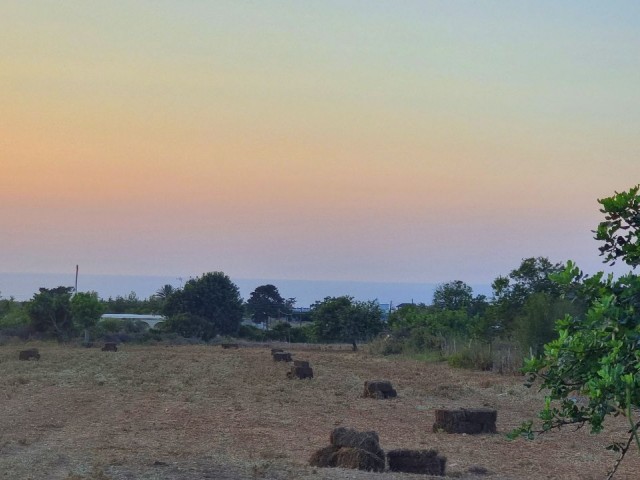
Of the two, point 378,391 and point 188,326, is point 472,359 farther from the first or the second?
point 188,326

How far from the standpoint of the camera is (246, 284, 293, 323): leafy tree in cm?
11244

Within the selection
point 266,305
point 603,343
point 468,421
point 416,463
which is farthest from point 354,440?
point 266,305

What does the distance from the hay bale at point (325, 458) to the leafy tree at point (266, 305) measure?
99241 mm

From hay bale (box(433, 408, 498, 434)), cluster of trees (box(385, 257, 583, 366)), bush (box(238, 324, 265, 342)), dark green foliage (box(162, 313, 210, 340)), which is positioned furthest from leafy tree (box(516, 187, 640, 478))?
bush (box(238, 324, 265, 342))

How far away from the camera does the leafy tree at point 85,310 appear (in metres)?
59.0

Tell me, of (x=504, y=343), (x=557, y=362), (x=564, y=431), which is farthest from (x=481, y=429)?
(x=504, y=343)

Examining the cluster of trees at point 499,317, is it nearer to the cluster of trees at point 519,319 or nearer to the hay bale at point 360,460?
the cluster of trees at point 519,319

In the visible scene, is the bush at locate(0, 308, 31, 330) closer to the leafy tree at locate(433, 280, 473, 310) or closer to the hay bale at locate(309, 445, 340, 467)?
the leafy tree at locate(433, 280, 473, 310)

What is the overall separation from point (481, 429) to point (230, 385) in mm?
11294

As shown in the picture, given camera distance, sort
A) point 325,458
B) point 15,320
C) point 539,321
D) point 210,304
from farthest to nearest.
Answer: point 210,304, point 15,320, point 539,321, point 325,458

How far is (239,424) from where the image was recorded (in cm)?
1717

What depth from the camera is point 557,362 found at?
5750 millimetres

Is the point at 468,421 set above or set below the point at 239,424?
above

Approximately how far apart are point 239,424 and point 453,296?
45352 mm
